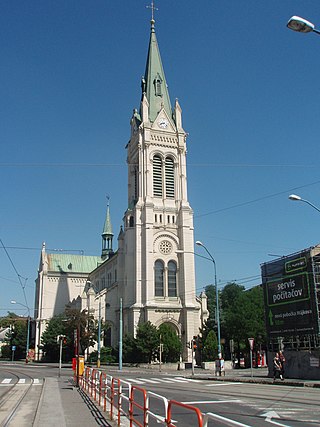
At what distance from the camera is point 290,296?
1106 inches

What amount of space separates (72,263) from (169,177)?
39.5m

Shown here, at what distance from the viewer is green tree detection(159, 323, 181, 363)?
2048 inches

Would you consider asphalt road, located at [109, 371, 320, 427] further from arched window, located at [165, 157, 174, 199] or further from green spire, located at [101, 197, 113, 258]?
green spire, located at [101, 197, 113, 258]

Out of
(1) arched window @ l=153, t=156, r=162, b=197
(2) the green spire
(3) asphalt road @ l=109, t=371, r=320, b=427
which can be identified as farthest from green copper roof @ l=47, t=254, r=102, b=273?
(3) asphalt road @ l=109, t=371, r=320, b=427

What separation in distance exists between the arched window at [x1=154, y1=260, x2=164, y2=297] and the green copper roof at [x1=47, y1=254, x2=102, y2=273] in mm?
37270

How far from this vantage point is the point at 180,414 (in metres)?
12.0

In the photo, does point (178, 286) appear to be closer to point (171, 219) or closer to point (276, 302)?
point (171, 219)

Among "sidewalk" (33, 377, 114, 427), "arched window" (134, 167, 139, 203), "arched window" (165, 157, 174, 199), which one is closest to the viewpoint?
"sidewalk" (33, 377, 114, 427)

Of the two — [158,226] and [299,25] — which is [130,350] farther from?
[299,25]

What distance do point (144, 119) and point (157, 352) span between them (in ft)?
108

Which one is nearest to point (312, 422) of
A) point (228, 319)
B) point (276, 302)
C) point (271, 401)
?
point (271, 401)

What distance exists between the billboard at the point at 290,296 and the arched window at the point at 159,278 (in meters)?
30.1

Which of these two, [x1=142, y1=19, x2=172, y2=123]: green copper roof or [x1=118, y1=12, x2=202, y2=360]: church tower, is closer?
[x1=118, y1=12, x2=202, y2=360]: church tower

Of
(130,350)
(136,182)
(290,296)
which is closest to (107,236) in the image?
(136,182)
